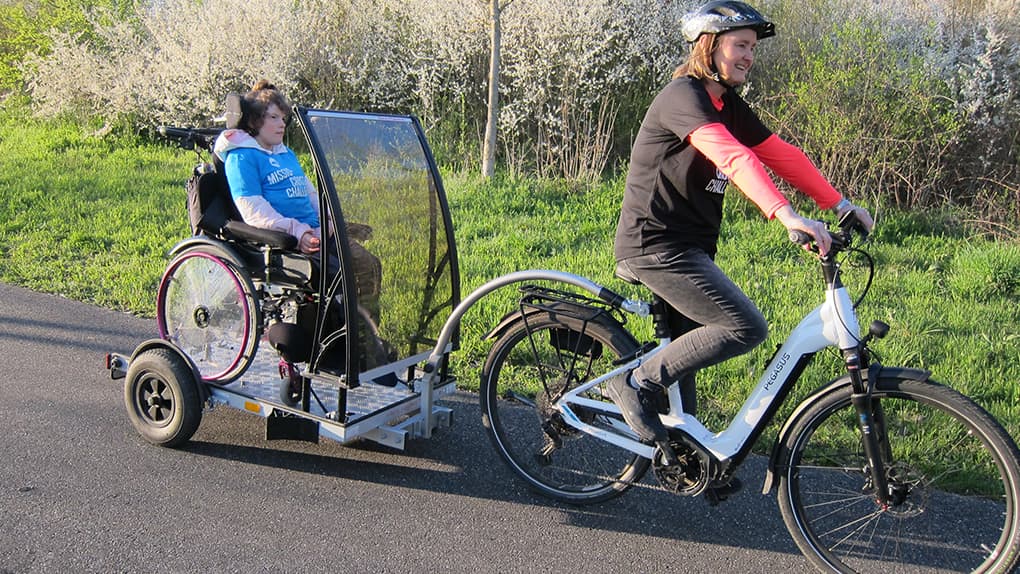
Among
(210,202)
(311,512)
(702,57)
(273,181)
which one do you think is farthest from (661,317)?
(210,202)

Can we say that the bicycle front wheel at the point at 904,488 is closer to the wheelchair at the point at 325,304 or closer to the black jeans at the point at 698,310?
the black jeans at the point at 698,310

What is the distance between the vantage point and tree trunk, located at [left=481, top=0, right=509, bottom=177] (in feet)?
29.3

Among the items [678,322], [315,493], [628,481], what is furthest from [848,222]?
[315,493]

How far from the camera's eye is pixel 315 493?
3.65 meters

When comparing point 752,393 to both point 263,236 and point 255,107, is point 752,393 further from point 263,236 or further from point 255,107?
point 255,107

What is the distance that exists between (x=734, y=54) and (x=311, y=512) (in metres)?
2.46

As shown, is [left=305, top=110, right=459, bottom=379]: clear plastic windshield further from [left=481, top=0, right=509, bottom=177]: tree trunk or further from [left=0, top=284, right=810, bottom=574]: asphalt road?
[left=481, top=0, right=509, bottom=177]: tree trunk

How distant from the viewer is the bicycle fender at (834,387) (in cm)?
287

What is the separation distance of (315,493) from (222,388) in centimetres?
74

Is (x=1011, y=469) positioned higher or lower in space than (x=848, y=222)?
lower

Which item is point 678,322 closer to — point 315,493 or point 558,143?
point 315,493

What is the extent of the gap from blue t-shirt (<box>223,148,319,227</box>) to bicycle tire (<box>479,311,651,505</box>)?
131 cm

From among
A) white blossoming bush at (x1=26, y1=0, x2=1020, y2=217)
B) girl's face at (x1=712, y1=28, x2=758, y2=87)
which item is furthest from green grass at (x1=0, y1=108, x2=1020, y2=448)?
girl's face at (x1=712, y1=28, x2=758, y2=87)

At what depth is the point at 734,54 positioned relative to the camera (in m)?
2.95
